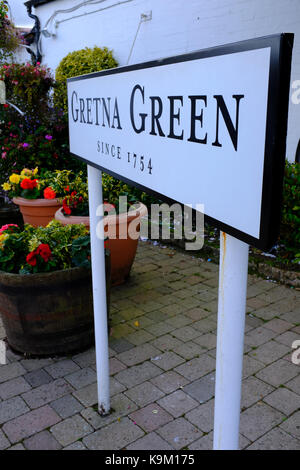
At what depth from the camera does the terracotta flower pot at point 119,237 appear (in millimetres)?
3844

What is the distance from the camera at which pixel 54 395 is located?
2.60 metres

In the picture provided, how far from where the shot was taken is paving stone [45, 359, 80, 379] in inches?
110

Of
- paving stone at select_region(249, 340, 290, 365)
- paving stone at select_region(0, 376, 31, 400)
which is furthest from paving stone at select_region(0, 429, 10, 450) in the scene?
paving stone at select_region(249, 340, 290, 365)

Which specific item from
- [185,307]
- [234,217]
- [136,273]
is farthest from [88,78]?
[136,273]

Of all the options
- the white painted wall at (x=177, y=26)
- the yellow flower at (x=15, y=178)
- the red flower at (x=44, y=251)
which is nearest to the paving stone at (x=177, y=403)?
the red flower at (x=44, y=251)

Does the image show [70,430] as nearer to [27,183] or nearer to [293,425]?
[293,425]

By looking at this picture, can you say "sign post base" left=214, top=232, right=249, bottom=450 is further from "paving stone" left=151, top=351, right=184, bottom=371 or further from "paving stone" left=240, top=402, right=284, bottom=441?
"paving stone" left=151, top=351, right=184, bottom=371

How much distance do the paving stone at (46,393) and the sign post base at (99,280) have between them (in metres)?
0.34

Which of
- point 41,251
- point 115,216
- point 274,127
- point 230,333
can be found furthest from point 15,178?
point 274,127

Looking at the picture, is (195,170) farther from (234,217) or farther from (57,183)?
(57,183)

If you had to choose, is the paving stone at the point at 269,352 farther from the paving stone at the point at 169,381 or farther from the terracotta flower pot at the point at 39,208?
the terracotta flower pot at the point at 39,208

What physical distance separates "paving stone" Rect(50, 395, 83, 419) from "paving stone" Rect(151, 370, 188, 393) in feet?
1.67

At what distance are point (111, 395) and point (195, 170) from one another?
196 centimetres
